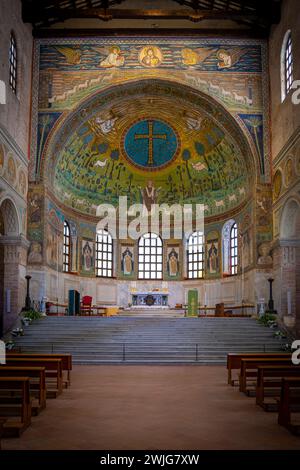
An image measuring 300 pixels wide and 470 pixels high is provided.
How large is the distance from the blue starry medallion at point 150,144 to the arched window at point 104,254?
5.28 meters

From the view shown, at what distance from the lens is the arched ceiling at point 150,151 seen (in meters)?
32.9

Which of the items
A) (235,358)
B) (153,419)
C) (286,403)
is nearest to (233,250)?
(235,358)

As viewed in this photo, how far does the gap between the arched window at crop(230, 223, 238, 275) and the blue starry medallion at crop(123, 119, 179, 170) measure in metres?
6.31

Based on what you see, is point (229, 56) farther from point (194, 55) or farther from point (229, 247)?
point (229, 247)

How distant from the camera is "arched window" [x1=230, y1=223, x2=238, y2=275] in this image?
121ft

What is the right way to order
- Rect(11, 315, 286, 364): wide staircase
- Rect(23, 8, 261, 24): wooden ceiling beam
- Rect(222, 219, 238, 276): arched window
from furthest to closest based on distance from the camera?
1. Rect(222, 219, 238, 276): arched window
2. Rect(23, 8, 261, 24): wooden ceiling beam
3. Rect(11, 315, 286, 364): wide staircase

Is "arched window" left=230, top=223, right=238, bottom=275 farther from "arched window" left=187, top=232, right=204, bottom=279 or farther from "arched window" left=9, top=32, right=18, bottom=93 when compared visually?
"arched window" left=9, top=32, right=18, bottom=93

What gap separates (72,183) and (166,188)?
6.96 m

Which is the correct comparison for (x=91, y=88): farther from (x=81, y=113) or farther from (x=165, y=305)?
(x=165, y=305)

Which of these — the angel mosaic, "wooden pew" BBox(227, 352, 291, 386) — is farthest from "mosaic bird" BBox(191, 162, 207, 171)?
"wooden pew" BBox(227, 352, 291, 386)

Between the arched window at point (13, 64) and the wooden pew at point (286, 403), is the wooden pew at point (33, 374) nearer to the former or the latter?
the wooden pew at point (286, 403)

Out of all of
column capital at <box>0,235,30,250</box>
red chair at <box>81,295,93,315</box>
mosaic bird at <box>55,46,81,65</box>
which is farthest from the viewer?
red chair at <box>81,295,93,315</box>

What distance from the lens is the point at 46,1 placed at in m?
30.2
